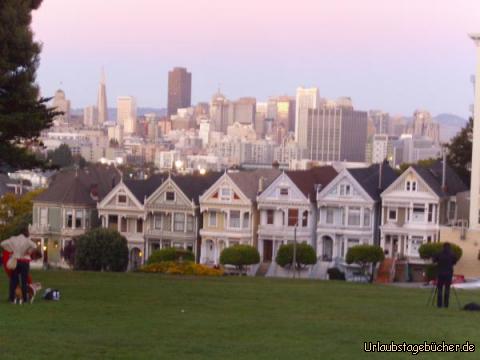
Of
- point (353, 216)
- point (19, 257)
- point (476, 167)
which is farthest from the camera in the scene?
point (353, 216)

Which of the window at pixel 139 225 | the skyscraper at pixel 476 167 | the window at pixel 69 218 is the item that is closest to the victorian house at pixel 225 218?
the window at pixel 139 225

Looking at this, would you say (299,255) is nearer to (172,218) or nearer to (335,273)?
(335,273)

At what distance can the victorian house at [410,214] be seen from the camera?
61438mm

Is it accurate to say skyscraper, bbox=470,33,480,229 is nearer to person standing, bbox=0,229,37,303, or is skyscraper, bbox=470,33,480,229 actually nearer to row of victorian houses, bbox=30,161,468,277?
A: row of victorian houses, bbox=30,161,468,277

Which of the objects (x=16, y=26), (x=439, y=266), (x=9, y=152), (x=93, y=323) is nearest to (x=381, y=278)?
(x=9, y=152)

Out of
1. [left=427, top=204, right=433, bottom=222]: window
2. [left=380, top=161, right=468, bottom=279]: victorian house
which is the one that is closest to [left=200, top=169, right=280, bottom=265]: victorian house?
[left=380, top=161, right=468, bottom=279]: victorian house

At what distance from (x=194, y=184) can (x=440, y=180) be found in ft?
42.4

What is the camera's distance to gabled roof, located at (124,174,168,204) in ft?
219

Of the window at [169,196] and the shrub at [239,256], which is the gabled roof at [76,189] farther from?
the shrub at [239,256]

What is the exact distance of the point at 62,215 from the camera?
68188mm

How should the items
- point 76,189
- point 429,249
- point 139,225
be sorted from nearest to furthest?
point 429,249 → point 139,225 → point 76,189

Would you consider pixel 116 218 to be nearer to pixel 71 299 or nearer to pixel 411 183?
pixel 411 183

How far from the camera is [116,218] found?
66938 mm

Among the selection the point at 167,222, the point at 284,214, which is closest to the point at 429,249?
the point at 284,214
